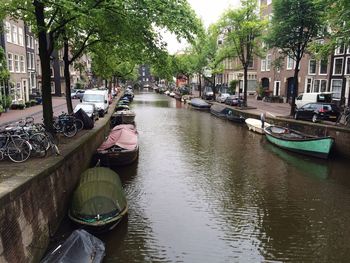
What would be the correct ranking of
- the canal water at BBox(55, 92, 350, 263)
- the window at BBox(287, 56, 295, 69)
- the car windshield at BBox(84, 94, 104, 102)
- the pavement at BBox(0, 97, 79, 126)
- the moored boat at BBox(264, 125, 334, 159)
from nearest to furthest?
the canal water at BBox(55, 92, 350, 263)
the moored boat at BBox(264, 125, 334, 159)
the pavement at BBox(0, 97, 79, 126)
the car windshield at BBox(84, 94, 104, 102)
the window at BBox(287, 56, 295, 69)

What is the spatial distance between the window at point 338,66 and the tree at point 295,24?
438 inches

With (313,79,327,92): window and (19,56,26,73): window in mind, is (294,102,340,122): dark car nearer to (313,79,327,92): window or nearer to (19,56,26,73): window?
(313,79,327,92): window

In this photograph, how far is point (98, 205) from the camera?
9.90 metres

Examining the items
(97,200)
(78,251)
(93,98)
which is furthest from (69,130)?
(93,98)

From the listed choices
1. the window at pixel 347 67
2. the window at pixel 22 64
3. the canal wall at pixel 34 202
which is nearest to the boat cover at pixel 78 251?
the canal wall at pixel 34 202

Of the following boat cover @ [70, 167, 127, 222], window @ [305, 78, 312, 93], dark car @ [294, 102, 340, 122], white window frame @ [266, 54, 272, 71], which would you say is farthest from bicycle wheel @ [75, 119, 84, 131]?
Result: white window frame @ [266, 54, 272, 71]

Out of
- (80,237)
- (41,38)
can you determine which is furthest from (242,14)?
(80,237)

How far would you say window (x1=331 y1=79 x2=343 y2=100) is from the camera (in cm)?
3656

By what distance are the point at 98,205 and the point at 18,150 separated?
3.51 meters

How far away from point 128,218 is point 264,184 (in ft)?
21.8

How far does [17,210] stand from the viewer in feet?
24.3

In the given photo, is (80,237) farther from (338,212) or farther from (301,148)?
(301,148)

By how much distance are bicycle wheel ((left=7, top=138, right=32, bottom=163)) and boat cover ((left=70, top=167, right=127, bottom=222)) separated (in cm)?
217

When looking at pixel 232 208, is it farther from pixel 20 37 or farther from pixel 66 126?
pixel 20 37
